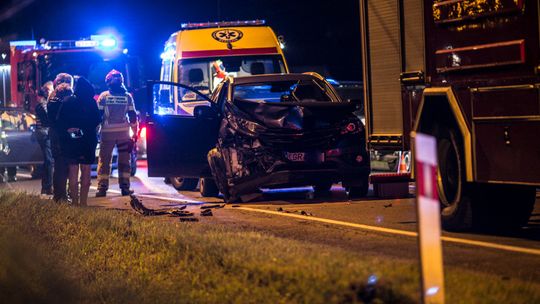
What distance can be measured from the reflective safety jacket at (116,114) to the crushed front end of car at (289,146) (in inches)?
123

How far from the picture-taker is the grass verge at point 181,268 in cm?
627

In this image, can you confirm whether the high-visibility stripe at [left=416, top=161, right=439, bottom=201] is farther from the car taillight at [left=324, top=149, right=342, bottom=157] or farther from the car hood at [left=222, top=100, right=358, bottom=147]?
the car taillight at [left=324, top=149, right=342, bottom=157]

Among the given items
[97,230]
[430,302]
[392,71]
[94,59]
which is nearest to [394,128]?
[392,71]

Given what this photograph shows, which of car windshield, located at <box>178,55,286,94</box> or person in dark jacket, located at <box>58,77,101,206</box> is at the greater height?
car windshield, located at <box>178,55,286,94</box>

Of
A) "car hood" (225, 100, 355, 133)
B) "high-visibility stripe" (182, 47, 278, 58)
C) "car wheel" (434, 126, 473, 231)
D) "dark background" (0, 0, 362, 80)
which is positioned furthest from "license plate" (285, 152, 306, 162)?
"dark background" (0, 0, 362, 80)

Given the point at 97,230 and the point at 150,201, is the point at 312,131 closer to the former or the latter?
the point at 150,201

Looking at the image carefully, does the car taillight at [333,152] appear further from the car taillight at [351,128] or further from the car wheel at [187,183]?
the car wheel at [187,183]

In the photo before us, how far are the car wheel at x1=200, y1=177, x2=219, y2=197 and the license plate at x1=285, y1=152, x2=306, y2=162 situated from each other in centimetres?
227

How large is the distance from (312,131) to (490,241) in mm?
4310

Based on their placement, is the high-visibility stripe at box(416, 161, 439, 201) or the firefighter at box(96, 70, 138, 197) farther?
the firefighter at box(96, 70, 138, 197)

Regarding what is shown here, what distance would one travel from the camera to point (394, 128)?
1179cm

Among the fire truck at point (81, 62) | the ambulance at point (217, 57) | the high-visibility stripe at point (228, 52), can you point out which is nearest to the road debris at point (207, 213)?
the ambulance at point (217, 57)

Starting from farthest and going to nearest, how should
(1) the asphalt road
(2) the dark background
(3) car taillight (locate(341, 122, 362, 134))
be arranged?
(2) the dark background < (3) car taillight (locate(341, 122, 362, 134)) < (1) the asphalt road

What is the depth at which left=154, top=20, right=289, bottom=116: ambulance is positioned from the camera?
1991 cm
